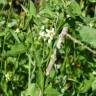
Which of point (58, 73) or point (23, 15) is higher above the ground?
point (23, 15)

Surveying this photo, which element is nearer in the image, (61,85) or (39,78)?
(39,78)

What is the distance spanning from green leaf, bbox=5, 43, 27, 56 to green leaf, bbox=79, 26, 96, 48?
0.30m

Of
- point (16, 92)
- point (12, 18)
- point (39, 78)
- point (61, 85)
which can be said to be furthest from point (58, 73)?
point (12, 18)

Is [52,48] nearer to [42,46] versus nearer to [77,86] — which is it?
[42,46]

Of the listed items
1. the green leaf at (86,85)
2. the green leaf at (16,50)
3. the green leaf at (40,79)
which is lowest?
the green leaf at (86,85)

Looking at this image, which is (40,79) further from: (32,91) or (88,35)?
(88,35)

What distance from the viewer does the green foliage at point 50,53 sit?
2.11 m

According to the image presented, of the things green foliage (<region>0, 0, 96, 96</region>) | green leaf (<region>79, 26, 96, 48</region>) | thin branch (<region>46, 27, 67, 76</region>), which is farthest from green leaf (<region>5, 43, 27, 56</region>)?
green leaf (<region>79, 26, 96, 48</region>)

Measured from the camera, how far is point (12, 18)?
109 inches

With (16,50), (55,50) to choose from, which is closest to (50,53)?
(55,50)

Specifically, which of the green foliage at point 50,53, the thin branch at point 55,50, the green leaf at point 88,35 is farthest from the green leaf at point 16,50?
the green leaf at point 88,35

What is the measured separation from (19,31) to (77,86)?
48cm

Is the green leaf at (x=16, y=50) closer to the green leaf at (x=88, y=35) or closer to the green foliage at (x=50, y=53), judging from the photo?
the green foliage at (x=50, y=53)

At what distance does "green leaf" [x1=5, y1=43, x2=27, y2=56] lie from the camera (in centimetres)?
207
